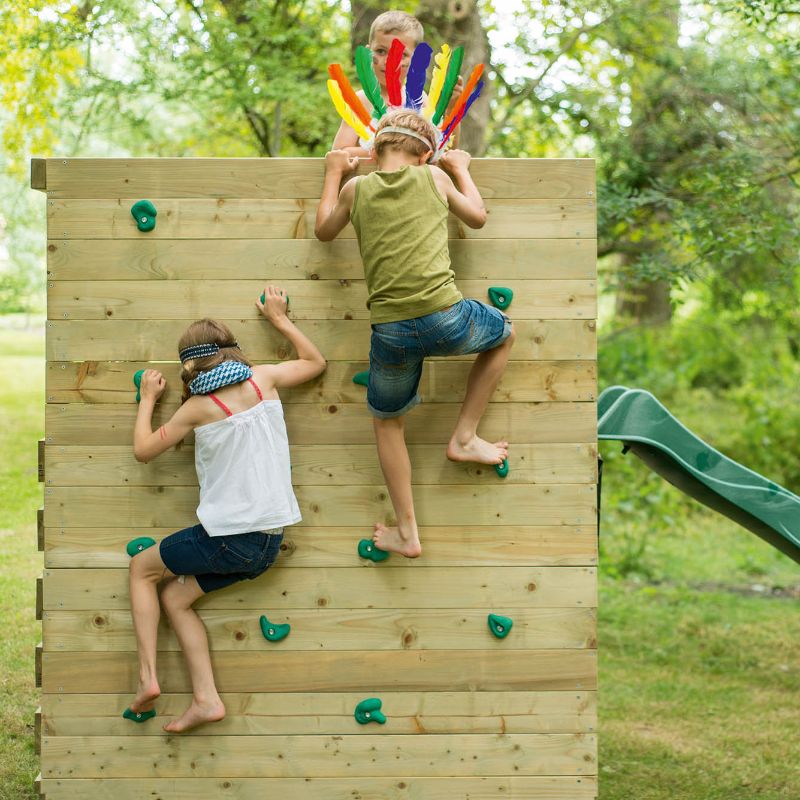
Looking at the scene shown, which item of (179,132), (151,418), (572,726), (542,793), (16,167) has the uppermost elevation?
(179,132)

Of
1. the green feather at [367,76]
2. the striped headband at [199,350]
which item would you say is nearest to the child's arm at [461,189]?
the green feather at [367,76]

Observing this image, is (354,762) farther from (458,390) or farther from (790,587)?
(790,587)

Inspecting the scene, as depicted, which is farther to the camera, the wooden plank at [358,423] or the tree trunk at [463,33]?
the tree trunk at [463,33]

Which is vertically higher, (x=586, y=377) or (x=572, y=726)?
(x=586, y=377)

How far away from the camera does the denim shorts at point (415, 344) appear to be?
3.19 meters

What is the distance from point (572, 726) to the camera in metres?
3.52

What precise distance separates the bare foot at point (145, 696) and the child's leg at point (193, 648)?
126 millimetres

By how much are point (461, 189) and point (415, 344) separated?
1.86 feet

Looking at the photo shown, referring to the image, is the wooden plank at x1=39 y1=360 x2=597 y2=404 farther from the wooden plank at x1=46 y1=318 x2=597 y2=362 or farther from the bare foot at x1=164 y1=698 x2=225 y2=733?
the bare foot at x1=164 y1=698 x2=225 y2=733

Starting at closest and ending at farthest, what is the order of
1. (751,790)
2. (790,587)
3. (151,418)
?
1. (151,418)
2. (751,790)
3. (790,587)

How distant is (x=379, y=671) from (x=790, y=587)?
5.64m

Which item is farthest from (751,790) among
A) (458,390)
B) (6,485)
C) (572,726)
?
(6,485)

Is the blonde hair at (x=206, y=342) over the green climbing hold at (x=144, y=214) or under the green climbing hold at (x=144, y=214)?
under

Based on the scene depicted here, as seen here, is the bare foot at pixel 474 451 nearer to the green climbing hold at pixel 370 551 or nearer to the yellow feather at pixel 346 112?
the green climbing hold at pixel 370 551
